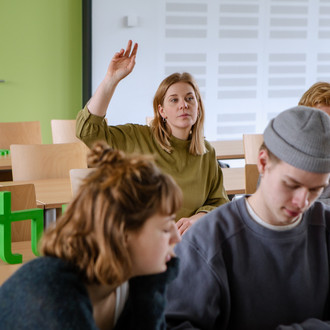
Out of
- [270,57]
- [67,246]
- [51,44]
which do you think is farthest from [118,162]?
[270,57]

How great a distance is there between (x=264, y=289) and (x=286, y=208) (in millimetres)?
200

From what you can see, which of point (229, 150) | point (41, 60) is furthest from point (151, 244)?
point (41, 60)

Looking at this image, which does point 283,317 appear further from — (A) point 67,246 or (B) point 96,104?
(B) point 96,104

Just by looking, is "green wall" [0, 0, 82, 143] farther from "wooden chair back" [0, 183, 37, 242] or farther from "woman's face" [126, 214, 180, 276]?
"woman's face" [126, 214, 180, 276]

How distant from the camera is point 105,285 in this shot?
1142 millimetres

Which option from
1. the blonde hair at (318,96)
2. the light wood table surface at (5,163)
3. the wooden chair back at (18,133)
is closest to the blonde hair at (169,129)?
the blonde hair at (318,96)

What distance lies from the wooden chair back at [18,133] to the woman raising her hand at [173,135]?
7.46 ft

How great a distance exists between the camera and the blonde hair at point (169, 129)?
112 inches

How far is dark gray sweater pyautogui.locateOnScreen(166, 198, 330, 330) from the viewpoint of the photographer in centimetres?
137

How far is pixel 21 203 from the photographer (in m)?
2.61

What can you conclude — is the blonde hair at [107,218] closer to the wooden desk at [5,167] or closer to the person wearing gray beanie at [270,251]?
the person wearing gray beanie at [270,251]

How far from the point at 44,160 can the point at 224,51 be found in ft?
11.6

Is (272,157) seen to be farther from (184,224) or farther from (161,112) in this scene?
(161,112)

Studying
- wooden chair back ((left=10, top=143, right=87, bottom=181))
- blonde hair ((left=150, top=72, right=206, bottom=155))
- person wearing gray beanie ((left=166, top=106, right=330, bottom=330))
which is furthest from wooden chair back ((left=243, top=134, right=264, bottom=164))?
person wearing gray beanie ((left=166, top=106, right=330, bottom=330))
